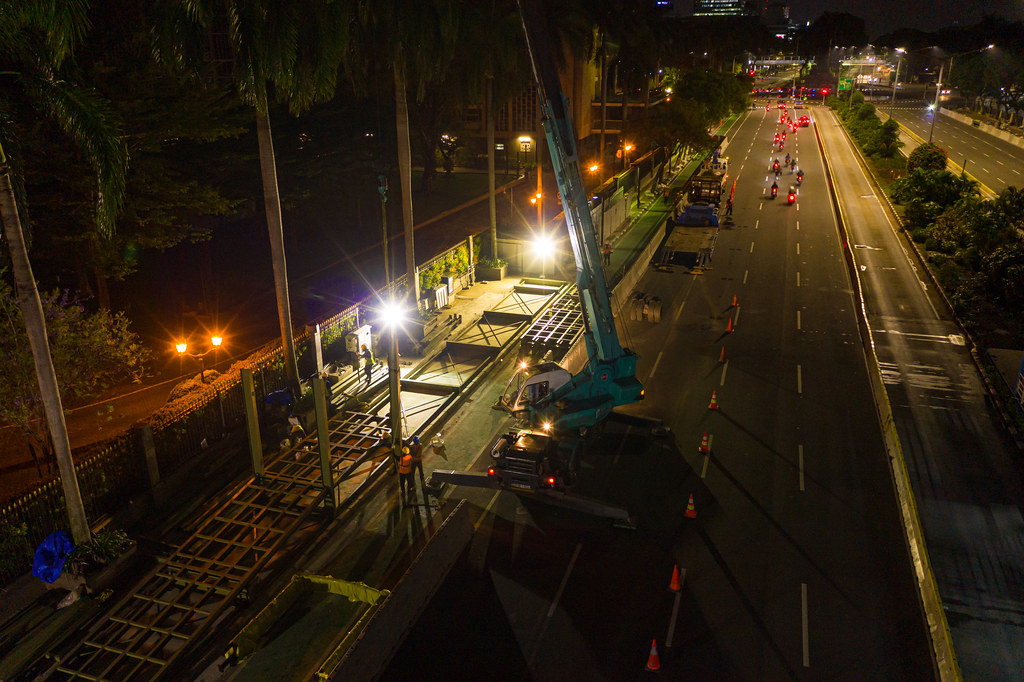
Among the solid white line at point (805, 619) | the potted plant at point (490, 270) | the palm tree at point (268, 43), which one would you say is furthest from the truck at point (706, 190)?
the solid white line at point (805, 619)

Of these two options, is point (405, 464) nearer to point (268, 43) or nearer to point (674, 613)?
point (674, 613)

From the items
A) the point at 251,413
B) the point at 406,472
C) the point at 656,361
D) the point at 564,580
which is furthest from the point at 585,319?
the point at 251,413

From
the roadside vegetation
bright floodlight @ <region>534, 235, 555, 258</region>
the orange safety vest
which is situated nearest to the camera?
the orange safety vest

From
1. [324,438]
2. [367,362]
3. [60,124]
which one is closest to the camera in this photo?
[60,124]

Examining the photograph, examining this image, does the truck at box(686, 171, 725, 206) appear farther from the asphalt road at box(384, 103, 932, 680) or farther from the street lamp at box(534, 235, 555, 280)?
the asphalt road at box(384, 103, 932, 680)

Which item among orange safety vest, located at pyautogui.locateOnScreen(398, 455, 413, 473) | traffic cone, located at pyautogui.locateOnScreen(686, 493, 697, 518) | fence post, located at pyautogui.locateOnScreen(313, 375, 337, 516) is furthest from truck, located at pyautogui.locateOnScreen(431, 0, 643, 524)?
fence post, located at pyautogui.locateOnScreen(313, 375, 337, 516)

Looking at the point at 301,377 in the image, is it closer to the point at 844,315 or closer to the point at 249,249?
the point at 249,249
